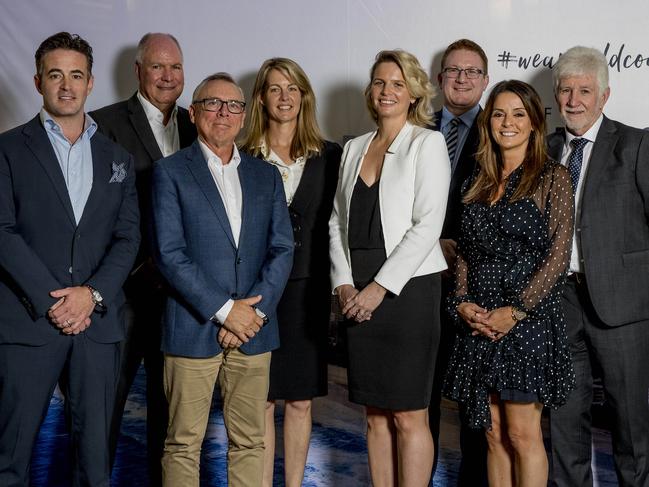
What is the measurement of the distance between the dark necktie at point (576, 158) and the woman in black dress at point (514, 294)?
0.27 meters

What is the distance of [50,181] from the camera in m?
2.78

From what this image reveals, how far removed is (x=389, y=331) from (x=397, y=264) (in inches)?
9.8

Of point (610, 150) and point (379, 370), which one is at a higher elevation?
point (610, 150)

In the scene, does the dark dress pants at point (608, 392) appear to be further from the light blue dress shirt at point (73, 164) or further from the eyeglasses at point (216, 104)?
the light blue dress shirt at point (73, 164)

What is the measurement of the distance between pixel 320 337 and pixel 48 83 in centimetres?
130

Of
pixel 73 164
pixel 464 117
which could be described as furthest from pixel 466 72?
pixel 73 164

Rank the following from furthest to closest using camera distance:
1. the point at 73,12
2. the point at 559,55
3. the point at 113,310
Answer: the point at 73,12 < the point at 559,55 < the point at 113,310

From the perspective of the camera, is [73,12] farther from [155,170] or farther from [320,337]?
[320,337]

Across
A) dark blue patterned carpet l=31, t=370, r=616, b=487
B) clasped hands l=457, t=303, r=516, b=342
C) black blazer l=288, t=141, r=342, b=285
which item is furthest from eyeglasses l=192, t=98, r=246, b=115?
dark blue patterned carpet l=31, t=370, r=616, b=487

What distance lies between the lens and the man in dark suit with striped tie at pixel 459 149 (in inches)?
128

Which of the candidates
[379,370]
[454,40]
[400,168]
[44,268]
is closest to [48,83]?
[44,268]

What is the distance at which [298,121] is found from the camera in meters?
3.28

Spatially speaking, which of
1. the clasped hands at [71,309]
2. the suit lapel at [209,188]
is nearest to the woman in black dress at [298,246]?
the suit lapel at [209,188]

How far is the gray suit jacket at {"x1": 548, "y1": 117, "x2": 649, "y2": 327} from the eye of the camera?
9.80 ft
